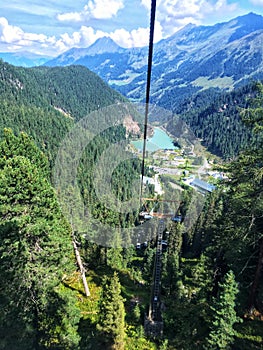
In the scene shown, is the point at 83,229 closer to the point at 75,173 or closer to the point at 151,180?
the point at 151,180

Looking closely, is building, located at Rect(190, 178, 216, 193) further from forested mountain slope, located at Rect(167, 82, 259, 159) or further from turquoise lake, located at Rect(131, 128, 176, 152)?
forested mountain slope, located at Rect(167, 82, 259, 159)

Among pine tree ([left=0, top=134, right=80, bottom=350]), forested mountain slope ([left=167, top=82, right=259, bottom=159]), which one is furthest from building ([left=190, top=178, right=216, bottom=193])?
forested mountain slope ([left=167, top=82, right=259, bottom=159])

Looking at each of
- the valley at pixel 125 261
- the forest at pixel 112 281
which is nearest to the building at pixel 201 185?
the valley at pixel 125 261

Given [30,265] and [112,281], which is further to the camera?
[112,281]

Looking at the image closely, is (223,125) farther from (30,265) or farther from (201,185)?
(30,265)

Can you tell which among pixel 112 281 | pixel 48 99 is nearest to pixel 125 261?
pixel 112 281

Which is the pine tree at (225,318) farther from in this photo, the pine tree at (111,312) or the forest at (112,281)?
the pine tree at (111,312)

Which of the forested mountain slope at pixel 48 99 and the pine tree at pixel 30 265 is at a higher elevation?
the pine tree at pixel 30 265

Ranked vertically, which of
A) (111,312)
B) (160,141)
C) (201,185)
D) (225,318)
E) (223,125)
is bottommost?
(223,125)
